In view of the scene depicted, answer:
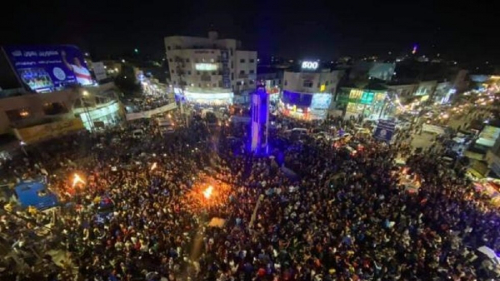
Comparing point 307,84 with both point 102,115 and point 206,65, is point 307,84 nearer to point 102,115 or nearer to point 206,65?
point 206,65

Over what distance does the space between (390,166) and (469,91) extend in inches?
1347

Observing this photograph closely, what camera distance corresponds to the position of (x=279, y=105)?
35.4 m

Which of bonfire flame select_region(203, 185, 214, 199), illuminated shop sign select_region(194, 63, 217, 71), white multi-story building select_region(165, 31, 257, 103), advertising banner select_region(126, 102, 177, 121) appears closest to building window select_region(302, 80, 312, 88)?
white multi-story building select_region(165, 31, 257, 103)

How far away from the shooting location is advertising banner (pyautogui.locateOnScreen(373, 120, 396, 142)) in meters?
23.2

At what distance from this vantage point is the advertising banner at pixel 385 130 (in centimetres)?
2325

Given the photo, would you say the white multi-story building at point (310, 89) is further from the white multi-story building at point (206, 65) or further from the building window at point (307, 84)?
the white multi-story building at point (206, 65)

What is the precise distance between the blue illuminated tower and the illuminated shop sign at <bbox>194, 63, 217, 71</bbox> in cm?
2020

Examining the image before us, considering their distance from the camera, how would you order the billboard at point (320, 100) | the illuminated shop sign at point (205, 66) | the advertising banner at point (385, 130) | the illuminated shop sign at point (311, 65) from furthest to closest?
the illuminated shop sign at point (205, 66) < the billboard at point (320, 100) < the illuminated shop sign at point (311, 65) < the advertising banner at point (385, 130)

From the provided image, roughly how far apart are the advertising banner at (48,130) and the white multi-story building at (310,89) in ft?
77.6

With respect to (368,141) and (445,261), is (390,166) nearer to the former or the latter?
(368,141)

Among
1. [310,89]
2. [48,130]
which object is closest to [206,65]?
[310,89]

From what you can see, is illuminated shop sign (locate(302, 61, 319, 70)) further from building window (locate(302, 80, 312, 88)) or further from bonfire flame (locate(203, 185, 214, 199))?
bonfire flame (locate(203, 185, 214, 199))

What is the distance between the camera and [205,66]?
36.0 metres

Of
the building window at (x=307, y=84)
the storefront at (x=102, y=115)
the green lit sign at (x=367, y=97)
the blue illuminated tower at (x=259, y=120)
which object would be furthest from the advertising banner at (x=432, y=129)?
the storefront at (x=102, y=115)
